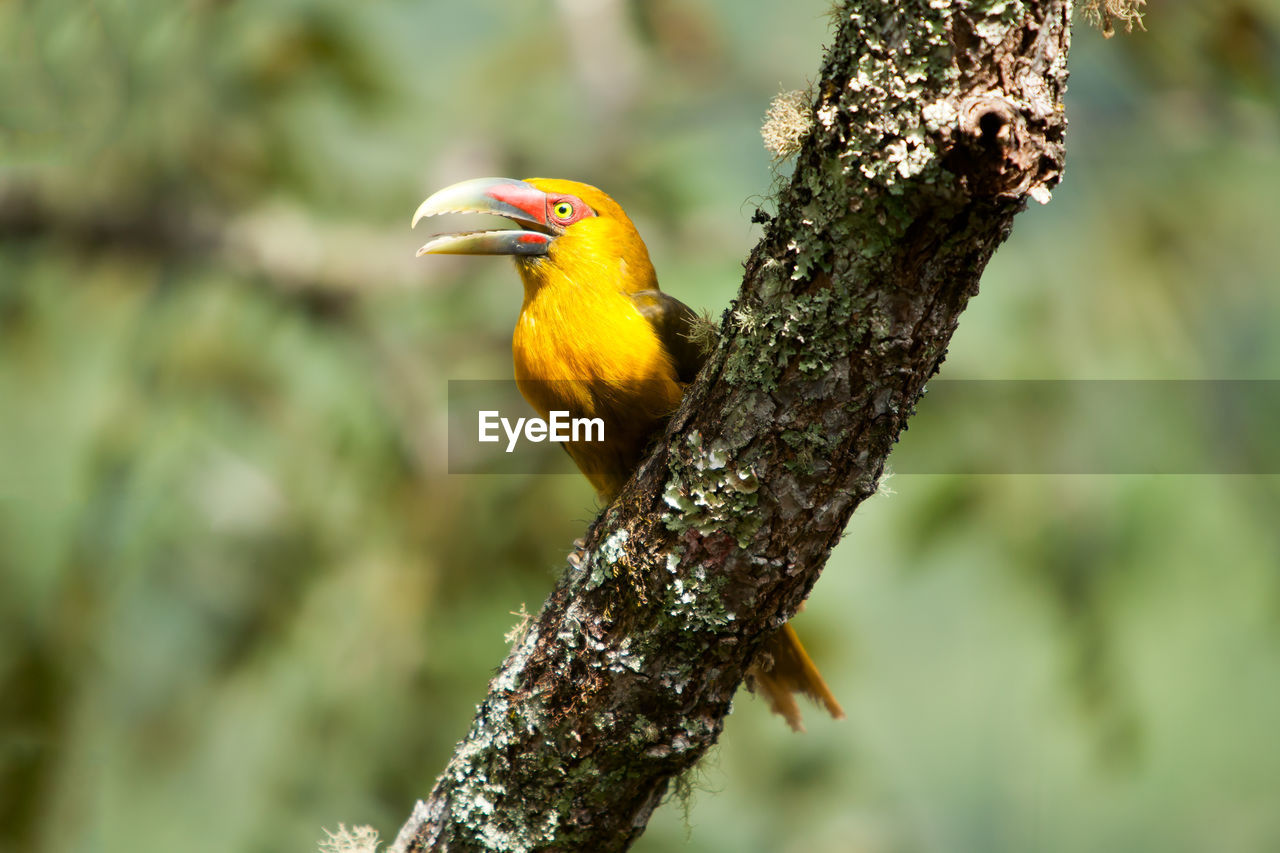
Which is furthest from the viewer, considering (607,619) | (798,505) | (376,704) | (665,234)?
(665,234)

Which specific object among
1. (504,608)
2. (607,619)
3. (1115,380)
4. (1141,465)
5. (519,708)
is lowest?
(519,708)

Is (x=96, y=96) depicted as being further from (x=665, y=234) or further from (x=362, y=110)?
(x=665, y=234)

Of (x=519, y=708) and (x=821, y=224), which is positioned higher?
(x=821, y=224)

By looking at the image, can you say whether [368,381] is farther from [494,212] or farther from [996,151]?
[996,151]

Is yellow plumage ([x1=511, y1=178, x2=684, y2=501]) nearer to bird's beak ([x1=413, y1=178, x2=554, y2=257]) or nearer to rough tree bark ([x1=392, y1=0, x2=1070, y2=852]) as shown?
bird's beak ([x1=413, y1=178, x2=554, y2=257])

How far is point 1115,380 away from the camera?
4.41 metres

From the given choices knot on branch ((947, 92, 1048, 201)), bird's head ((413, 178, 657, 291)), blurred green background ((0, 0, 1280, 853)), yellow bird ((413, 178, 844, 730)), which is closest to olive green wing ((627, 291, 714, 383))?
yellow bird ((413, 178, 844, 730))

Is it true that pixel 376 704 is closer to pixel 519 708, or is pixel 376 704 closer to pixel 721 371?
pixel 519 708

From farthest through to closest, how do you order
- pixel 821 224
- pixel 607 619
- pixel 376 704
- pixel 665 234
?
1. pixel 665 234
2. pixel 376 704
3. pixel 607 619
4. pixel 821 224

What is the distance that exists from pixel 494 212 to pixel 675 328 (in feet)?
2.21

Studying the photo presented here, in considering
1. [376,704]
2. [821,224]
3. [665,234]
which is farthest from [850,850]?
[821,224]

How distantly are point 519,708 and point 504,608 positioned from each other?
93.9 inches

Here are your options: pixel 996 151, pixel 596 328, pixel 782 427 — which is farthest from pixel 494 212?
pixel 996 151

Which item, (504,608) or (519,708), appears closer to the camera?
(519,708)
